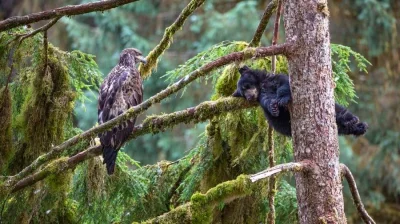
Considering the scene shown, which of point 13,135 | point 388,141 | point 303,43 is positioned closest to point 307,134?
point 303,43

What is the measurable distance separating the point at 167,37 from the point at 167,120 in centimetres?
72

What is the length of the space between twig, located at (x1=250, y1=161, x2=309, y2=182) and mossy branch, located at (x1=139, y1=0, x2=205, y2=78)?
3.81 ft

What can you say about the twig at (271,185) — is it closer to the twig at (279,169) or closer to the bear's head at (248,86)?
the bear's head at (248,86)

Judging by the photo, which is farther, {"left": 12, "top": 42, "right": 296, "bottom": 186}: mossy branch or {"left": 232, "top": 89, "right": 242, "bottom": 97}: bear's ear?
{"left": 232, "top": 89, "right": 242, "bottom": 97}: bear's ear

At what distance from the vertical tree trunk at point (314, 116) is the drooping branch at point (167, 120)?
435 millimetres

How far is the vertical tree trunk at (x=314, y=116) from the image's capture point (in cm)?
431

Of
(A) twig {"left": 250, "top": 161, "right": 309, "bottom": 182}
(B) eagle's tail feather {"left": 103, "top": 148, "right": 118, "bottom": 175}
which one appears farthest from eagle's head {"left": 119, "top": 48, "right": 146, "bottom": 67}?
(A) twig {"left": 250, "top": 161, "right": 309, "bottom": 182}

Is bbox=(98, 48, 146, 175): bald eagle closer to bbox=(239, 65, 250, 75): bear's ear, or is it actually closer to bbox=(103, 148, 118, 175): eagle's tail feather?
bbox=(103, 148, 118, 175): eagle's tail feather

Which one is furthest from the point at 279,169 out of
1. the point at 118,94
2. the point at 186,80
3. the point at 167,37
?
the point at 118,94

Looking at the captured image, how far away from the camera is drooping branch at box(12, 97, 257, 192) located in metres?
4.59

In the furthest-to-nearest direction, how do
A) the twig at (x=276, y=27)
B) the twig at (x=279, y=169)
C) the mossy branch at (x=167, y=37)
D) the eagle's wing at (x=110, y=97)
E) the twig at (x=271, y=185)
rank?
the eagle's wing at (x=110, y=97) < the twig at (x=276, y=27) < the mossy branch at (x=167, y=37) < the twig at (x=271, y=185) < the twig at (x=279, y=169)

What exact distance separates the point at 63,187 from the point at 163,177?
934 millimetres

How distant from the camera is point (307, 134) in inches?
171

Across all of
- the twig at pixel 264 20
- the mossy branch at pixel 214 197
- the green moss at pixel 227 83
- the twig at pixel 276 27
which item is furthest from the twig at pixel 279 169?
the green moss at pixel 227 83
